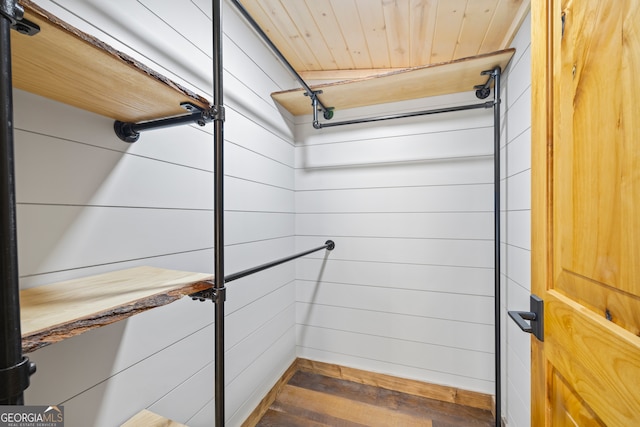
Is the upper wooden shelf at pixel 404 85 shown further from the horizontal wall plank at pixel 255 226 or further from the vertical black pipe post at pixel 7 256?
the vertical black pipe post at pixel 7 256

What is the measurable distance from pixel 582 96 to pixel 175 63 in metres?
1.18

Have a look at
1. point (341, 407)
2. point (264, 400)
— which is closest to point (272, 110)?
point (264, 400)

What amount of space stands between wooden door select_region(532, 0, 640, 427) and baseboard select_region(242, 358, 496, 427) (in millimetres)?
1038

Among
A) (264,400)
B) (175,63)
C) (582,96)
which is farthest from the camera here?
(264,400)

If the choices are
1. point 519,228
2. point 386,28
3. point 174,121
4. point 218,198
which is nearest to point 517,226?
point 519,228

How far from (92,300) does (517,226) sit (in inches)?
59.2

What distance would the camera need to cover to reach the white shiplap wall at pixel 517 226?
1.06 m

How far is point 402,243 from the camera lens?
1640mm

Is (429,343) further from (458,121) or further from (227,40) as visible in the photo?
(227,40)

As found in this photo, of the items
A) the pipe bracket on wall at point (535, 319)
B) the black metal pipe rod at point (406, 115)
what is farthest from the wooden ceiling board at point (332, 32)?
the pipe bracket on wall at point (535, 319)

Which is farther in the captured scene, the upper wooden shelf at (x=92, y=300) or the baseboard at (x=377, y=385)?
the baseboard at (x=377, y=385)

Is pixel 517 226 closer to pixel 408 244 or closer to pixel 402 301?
pixel 408 244

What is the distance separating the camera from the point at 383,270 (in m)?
1.68

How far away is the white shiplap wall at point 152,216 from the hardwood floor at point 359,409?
0.18 meters
